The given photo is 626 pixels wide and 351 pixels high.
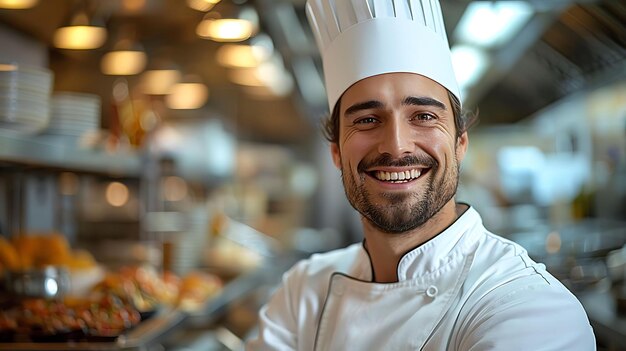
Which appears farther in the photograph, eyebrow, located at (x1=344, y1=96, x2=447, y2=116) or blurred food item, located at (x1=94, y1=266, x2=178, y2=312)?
blurred food item, located at (x1=94, y1=266, x2=178, y2=312)

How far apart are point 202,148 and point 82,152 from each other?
245 inches

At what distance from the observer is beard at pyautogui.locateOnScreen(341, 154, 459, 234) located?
5.74ft

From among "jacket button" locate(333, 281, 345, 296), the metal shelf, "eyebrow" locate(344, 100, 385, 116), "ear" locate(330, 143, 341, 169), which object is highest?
"eyebrow" locate(344, 100, 385, 116)

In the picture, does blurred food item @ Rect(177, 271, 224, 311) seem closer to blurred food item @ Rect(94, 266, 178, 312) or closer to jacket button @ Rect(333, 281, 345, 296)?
blurred food item @ Rect(94, 266, 178, 312)

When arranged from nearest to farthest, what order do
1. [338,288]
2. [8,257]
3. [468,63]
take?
[338,288] → [8,257] → [468,63]

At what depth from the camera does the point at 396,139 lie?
5.66 ft

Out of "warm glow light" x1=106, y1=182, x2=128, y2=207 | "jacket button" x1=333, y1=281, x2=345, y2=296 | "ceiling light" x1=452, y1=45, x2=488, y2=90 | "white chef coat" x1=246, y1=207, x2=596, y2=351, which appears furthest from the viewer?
"warm glow light" x1=106, y1=182, x2=128, y2=207

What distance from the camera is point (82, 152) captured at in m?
2.81

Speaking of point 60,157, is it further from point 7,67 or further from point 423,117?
point 423,117

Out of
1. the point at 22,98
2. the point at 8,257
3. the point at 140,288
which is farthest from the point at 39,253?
the point at 22,98

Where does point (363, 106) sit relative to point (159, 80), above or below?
below

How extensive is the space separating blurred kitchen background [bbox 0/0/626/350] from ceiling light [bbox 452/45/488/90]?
2 centimetres

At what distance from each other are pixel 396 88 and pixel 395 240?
1.04 feet

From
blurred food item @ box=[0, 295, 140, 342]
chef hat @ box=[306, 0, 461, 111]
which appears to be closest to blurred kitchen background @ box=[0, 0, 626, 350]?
blurred food item @ box=[0, 295, 140, 342]
